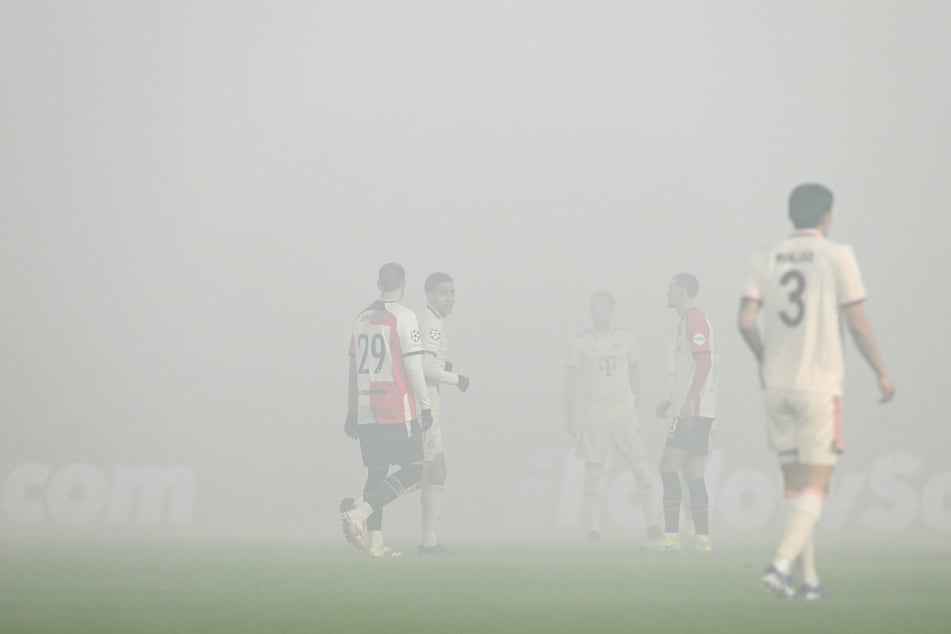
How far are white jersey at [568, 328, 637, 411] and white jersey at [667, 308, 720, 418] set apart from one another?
6.61 ft

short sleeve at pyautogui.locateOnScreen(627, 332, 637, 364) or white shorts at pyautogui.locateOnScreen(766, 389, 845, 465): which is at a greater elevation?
short sleeve at pyautogui.locateOnScreen(627, 332, 637, 364)

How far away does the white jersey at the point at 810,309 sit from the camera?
22.8 feet

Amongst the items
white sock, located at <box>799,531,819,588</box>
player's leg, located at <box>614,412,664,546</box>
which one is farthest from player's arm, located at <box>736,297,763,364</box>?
player's leg, located at <box>614,412,664,546</box>

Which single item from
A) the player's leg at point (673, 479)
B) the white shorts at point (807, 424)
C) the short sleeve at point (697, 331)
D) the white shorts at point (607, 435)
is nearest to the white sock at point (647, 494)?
the white shorts at point (607, 435)

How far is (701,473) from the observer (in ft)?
40.4

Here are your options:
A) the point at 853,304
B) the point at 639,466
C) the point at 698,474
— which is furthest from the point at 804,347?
the point at 639,466

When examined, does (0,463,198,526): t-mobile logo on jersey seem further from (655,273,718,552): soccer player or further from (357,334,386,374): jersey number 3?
(655,273,718,552): soccer player

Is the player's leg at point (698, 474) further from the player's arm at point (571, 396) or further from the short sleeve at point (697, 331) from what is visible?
the player's arm at point (571, 396)

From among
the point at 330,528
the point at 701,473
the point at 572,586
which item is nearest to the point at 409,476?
the point at 701,473

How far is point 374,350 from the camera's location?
37.6 feet

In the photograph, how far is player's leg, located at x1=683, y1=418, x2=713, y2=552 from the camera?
12227 mm

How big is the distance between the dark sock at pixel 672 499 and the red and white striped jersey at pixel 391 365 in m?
2.22

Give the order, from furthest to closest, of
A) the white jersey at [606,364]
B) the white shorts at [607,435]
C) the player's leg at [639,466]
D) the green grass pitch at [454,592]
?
the white jersey at [606,364] < the white shorts at [607,435] < the player's leg at [639,466] < the green grass pitch at [454,592]

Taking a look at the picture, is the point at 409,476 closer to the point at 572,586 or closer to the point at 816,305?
the point at 572,586
